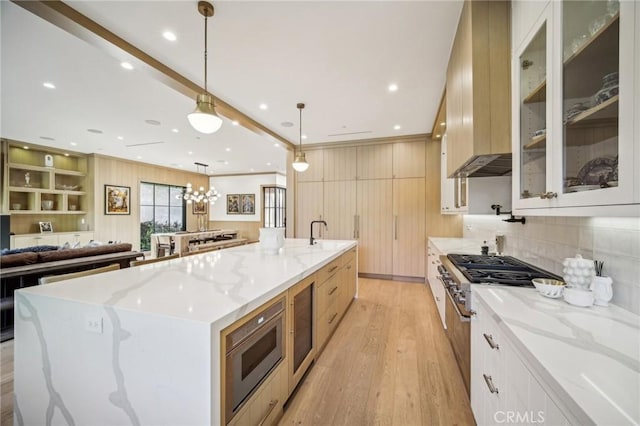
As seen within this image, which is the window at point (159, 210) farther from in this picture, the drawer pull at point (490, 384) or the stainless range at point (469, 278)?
the drawer pull at point (490, 384)

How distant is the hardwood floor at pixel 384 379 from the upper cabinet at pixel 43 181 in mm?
8058

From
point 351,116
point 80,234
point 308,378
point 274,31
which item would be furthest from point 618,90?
point 80,234

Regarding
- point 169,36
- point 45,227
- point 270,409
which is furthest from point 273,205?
point 270,409

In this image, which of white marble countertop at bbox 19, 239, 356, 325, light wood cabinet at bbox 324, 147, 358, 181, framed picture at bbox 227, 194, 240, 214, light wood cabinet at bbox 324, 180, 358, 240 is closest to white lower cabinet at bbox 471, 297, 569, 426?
white marble countertop at bbox 19, 239, 356, 325

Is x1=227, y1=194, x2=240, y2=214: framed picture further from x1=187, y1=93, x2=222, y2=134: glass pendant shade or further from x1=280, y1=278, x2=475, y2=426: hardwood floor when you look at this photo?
x1=187, y1=93, x2=222, y2=134: glass pendant shade

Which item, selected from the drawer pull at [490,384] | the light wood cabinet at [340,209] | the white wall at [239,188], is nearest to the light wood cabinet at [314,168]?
the light wood cabinet at [340,209]

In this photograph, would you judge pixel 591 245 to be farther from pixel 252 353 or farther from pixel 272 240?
pixel 272 240

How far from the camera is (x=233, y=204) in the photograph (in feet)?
32.7

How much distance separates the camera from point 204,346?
95cm

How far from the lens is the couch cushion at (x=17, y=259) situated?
2732 millimetres

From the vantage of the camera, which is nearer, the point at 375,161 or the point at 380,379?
the point at 380,379

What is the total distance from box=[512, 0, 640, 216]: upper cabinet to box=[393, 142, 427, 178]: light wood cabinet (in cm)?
340

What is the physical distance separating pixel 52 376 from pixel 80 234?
7.43 metres

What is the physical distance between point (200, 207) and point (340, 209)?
7011 mm
